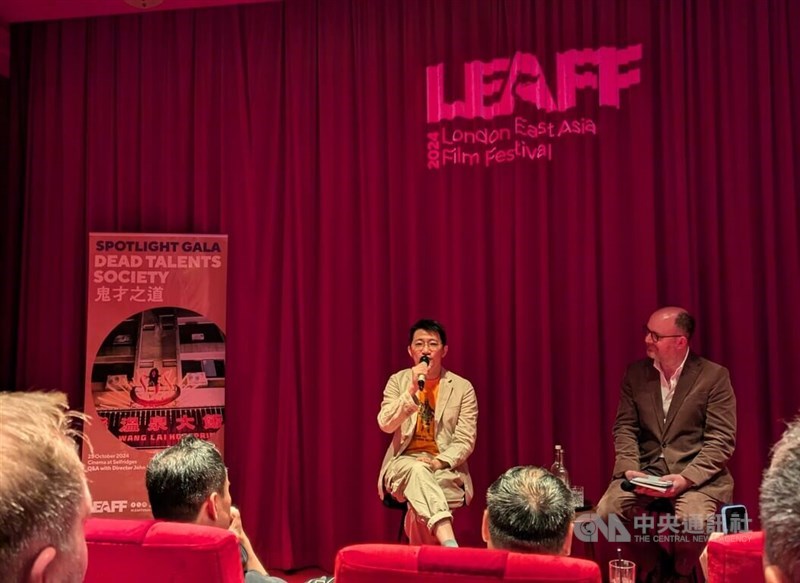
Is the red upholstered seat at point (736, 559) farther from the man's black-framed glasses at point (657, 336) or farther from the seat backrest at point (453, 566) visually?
the man's black-framed glasses at point (657, 336)

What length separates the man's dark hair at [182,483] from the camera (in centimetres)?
194

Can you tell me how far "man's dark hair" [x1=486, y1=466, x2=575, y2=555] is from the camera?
5.67 ft

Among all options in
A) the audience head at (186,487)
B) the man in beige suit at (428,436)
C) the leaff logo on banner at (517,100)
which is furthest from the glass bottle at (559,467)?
the audience head at (186,487)

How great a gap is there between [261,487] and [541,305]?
1.91 metres

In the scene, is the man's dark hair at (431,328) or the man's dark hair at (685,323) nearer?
the man's dark hair at (685,323)

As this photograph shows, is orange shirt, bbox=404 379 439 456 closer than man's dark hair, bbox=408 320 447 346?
Yes

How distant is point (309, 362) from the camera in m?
4.38

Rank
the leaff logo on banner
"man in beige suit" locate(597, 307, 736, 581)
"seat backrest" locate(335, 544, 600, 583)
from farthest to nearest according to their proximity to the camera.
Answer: the leaff logo on banner
"man in beige suit" locate(597, 307, 736, 581)
"seat backrest" locate(335, 544, 600, 583)

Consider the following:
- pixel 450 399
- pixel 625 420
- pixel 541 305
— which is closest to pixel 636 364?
pixel 625 420

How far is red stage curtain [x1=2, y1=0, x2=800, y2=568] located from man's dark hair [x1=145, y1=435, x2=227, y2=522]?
7.66ft

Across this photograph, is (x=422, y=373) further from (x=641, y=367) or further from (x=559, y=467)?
(x=641, y=367)

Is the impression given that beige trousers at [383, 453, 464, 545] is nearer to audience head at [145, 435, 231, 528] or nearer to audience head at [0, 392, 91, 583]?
audience head at [145, 435, 231, 528]

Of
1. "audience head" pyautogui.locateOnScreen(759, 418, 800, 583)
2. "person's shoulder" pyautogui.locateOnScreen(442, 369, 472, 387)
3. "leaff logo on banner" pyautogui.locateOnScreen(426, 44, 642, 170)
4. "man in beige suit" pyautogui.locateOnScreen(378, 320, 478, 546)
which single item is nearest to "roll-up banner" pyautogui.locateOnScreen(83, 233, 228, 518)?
"man in beige suit" pyautogui.locateOnScreen(378, 320, 478, 546)

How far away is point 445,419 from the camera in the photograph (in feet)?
12.3
